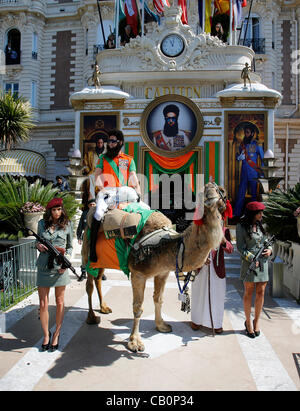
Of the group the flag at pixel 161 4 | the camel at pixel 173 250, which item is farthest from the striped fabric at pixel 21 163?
the camel at pixel 173 250

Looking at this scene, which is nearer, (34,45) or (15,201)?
(15,201)

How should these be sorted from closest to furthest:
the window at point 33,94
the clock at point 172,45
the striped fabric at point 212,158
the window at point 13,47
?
the striped fabric at point 212,158 → the clock at point 172,45 → the window at point 33,94 → the window at point 13,47

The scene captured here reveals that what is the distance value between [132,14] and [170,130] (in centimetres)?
681

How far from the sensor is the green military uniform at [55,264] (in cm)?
414

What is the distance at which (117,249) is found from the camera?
445 cm

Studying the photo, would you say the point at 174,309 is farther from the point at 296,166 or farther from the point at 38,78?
the point at 38,78

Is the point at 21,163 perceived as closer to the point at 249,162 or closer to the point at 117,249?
the point at 249,162

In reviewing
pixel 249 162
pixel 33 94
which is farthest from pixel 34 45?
pixel 249 162

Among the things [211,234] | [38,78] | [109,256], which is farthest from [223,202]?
[38,78]

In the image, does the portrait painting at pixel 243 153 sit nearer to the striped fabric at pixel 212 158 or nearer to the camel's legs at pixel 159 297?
the striped fabric at pixel 212 158

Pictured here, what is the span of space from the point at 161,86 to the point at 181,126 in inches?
101

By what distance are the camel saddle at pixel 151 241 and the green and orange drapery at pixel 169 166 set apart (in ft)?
36.2

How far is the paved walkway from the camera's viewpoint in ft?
11.3

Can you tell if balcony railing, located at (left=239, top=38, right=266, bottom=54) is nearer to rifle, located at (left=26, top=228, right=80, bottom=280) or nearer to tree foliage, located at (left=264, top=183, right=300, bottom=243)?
tree foliage, located at (left=264, top=183, right=300, bottom=243)
